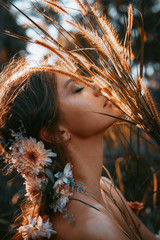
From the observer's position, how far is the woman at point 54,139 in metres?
1.11

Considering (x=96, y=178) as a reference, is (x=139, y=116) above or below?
above

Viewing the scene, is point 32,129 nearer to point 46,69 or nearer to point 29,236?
point 46,69

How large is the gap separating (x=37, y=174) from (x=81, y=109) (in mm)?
370

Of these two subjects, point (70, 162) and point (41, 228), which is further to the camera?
point (70, 162)

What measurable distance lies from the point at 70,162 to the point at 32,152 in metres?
0.20

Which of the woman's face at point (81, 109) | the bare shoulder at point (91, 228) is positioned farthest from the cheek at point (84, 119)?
the bare shoulder at point (91, 228)

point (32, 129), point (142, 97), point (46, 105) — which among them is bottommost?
point (32, 129)

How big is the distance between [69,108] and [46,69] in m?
0.24

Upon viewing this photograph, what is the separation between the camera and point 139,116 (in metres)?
0.84

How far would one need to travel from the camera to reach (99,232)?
37.6 inches

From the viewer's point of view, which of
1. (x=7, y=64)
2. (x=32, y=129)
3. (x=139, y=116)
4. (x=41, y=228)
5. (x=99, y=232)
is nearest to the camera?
(x=139, y=116)

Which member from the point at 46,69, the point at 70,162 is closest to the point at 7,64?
the point at 46,69

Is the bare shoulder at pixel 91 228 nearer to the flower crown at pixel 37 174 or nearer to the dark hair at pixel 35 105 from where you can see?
the flower crown at pixel 37 174

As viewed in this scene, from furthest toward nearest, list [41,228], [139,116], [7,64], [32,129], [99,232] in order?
[7,64]
[32,129]
[41,228]
[99,232]
[139,116]
